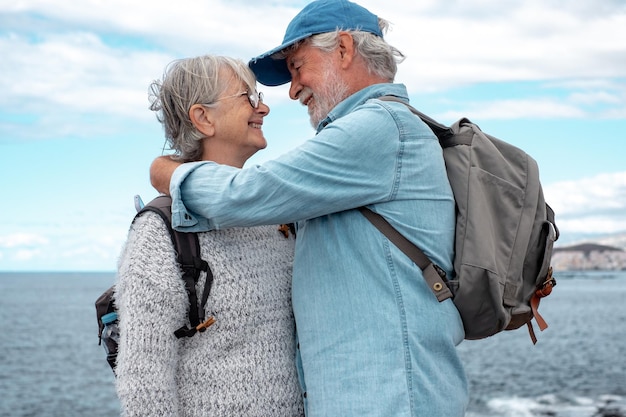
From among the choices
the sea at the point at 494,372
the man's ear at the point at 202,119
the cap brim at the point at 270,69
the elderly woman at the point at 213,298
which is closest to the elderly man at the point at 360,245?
the elderly woman at the point at 213,298

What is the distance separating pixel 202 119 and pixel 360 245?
826 mm

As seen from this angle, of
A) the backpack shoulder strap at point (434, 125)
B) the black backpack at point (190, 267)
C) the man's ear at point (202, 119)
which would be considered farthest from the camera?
the man's ear at point (202, 119)

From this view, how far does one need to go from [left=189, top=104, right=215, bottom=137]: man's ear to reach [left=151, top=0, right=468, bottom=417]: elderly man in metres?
0.25

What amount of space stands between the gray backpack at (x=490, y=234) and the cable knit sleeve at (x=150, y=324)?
738mm

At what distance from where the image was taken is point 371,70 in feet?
9.95

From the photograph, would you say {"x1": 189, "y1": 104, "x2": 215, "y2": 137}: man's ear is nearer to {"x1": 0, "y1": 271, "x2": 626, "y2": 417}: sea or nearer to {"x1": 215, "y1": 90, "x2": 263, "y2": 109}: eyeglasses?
{"x1": 215, "y1": 90, "x2": 263, "y2": 109}: eyeglasses

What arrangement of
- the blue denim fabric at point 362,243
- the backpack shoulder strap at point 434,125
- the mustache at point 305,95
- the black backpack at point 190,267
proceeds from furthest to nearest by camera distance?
the mustache at point 305,95
the backpack shoulder strap at point 434,125
the black backpack at point 190,267
the blue denim fabric at point 362,243

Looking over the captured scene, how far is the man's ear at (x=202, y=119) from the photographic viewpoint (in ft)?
9.65

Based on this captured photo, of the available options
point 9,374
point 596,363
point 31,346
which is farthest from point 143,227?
point 31,346

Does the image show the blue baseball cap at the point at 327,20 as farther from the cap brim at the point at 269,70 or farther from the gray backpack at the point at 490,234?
the gray backpack at the point at 490,234

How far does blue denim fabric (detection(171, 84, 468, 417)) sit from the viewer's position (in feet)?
8.43

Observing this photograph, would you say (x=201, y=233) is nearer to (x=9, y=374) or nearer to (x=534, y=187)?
(x=534, y=187)

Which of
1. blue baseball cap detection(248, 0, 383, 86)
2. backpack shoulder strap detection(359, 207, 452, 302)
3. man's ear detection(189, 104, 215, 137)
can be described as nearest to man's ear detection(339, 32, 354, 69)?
blue baseball cap detection(248, 0, 383, 86)

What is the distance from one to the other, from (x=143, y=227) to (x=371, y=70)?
3.60 ft
